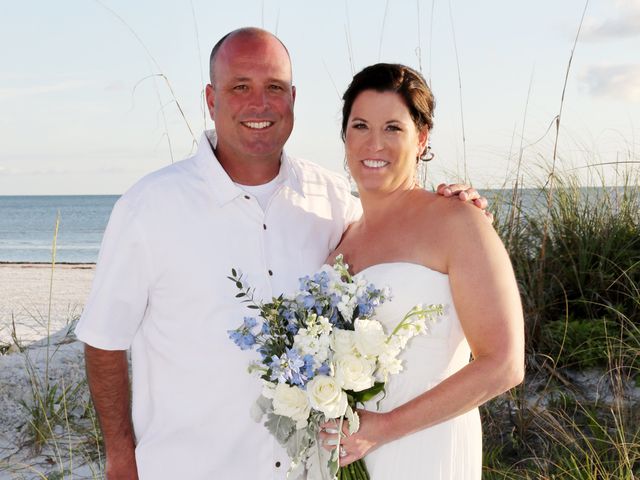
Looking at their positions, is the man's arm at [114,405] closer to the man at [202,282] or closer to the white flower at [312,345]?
the man at [202,282]

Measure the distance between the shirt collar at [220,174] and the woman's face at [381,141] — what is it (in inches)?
18.4

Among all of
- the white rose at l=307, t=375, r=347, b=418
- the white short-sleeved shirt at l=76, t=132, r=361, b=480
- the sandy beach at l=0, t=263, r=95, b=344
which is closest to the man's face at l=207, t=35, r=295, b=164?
the white short-sleeved shirt at l=76, t=132, r=361, b=480

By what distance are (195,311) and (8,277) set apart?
659 inches

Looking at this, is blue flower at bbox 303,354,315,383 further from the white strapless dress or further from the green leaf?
the white strapless dress

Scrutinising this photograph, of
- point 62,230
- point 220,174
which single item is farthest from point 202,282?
point 62,230

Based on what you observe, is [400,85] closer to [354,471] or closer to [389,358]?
[389,358]

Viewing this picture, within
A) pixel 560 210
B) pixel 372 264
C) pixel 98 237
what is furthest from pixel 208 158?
pixel 98 237

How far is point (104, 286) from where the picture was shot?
366 centimetres

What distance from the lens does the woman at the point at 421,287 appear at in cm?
298

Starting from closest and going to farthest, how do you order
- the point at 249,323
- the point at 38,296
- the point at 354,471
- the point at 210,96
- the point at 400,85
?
1. the point at 249,323
2. the point at 354,471
3. the point at 400,85
4. the point at 210,96
5. the point at 38,296

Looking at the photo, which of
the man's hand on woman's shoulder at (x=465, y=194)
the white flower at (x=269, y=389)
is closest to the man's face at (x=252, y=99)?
the man's hand on woman's shoulder at (x=465, y=194)

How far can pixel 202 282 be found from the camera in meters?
3.72

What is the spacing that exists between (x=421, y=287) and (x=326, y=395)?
701 mm

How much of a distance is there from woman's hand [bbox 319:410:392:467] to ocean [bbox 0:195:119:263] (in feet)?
78.9
